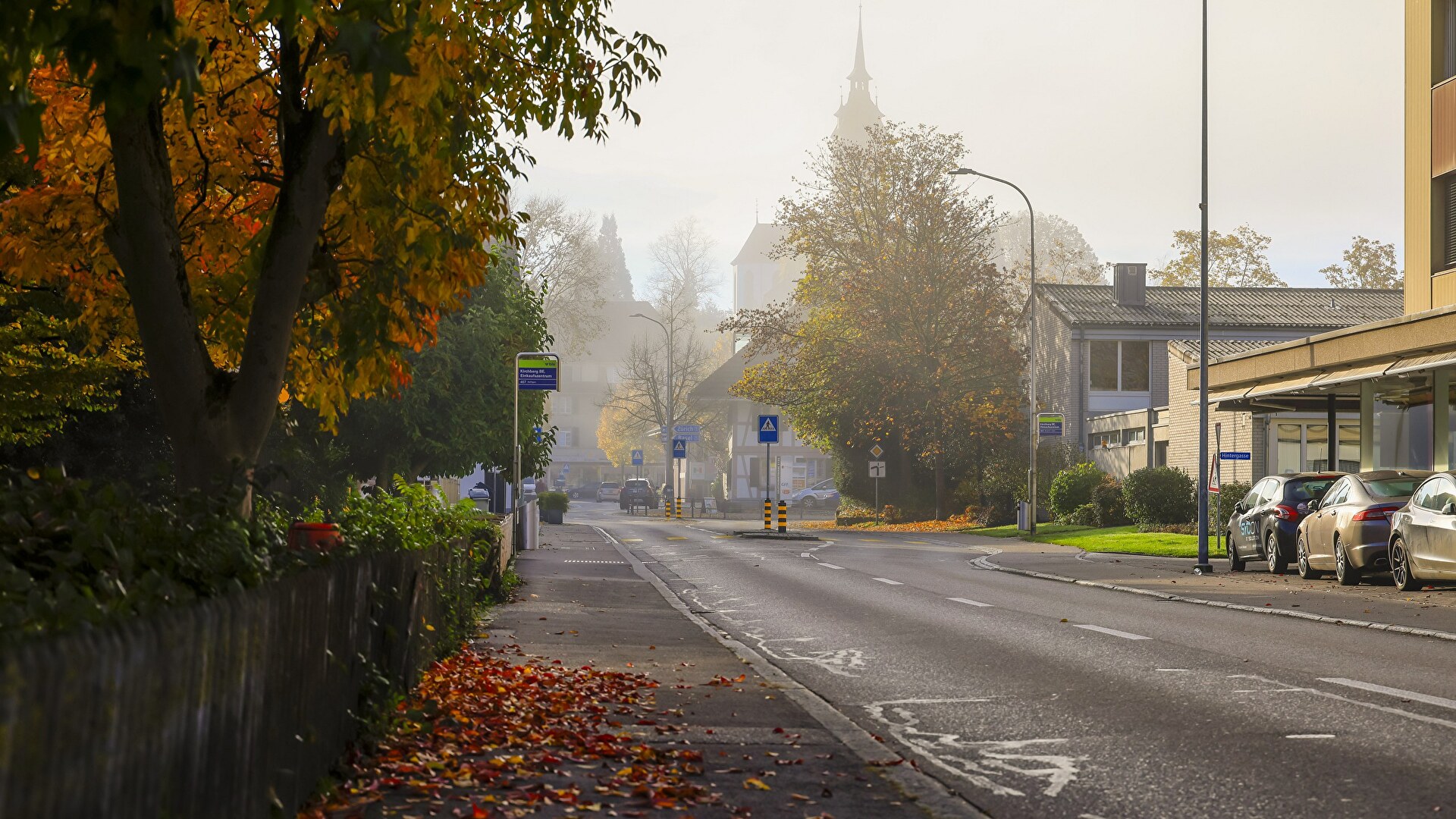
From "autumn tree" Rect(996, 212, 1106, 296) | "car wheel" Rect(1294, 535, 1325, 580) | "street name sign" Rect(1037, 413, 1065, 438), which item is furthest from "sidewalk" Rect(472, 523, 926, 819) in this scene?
"autumn tree" Rect(996, 212, 1106, 296)

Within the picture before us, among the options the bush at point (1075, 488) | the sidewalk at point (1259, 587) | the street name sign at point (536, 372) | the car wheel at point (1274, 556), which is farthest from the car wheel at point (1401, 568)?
the bush at point (1075, 488)

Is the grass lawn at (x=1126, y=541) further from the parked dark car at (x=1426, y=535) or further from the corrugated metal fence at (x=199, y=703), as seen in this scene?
the corrugated metal fence at (x=199, y=703)

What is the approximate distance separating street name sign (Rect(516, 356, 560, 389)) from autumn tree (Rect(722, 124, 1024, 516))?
95.9ft

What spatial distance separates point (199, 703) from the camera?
4.18 meters

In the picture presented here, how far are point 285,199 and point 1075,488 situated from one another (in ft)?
129

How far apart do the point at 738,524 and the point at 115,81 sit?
164 feet

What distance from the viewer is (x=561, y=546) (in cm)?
3434

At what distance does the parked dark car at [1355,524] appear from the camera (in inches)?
790

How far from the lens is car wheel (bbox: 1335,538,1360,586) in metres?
20.4

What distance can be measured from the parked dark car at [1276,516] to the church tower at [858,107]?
147 m

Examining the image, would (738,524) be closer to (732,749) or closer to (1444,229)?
(1444,229)

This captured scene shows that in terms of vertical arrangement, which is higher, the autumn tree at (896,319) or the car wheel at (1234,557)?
the autumn tree at (896,319)

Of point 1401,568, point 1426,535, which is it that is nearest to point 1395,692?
point 1426,535

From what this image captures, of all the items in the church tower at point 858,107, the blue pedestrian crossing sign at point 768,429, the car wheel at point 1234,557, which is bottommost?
the car wheel at point 1234,557
